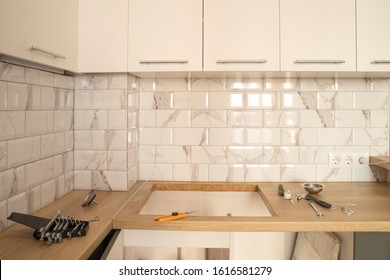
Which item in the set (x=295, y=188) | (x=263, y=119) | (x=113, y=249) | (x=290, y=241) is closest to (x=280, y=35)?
(x=263, y=119)

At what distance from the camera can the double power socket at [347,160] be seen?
5.45ft

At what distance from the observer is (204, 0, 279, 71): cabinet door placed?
4.48 ft

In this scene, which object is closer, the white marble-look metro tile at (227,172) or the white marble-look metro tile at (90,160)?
the white marble-look metro tile at (90,160)

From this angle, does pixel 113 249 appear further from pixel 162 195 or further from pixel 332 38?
pixel 332 38

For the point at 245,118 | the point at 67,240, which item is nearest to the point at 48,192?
the point at 67,240

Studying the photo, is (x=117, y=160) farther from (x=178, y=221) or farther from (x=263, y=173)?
(x=263, y=173)

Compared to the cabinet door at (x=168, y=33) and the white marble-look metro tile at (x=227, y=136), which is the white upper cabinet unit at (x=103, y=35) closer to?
the cabinet door at (x=168, y=33)

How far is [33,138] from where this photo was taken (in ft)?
3.94

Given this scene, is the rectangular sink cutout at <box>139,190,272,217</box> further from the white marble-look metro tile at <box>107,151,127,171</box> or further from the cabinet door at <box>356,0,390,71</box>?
the cabinet door at <box>356,0,390,71</box>

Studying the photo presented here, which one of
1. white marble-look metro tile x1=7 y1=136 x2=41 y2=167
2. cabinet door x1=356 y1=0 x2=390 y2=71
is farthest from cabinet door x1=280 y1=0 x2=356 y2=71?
white marble-look metro tile x1=7 y1=136 x2=41 y2=167

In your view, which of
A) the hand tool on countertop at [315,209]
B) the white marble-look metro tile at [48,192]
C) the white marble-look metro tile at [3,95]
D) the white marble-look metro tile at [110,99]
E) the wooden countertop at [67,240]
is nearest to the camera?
the wooden countertop at [67,240]

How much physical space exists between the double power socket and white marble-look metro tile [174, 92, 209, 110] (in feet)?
2.57

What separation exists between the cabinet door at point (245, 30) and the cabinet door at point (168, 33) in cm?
7

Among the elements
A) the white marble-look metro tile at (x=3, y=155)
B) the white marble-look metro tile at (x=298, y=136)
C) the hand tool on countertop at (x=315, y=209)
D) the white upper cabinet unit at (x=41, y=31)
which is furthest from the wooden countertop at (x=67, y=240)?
the white marble-look metro tile at (x=298, y=136)
